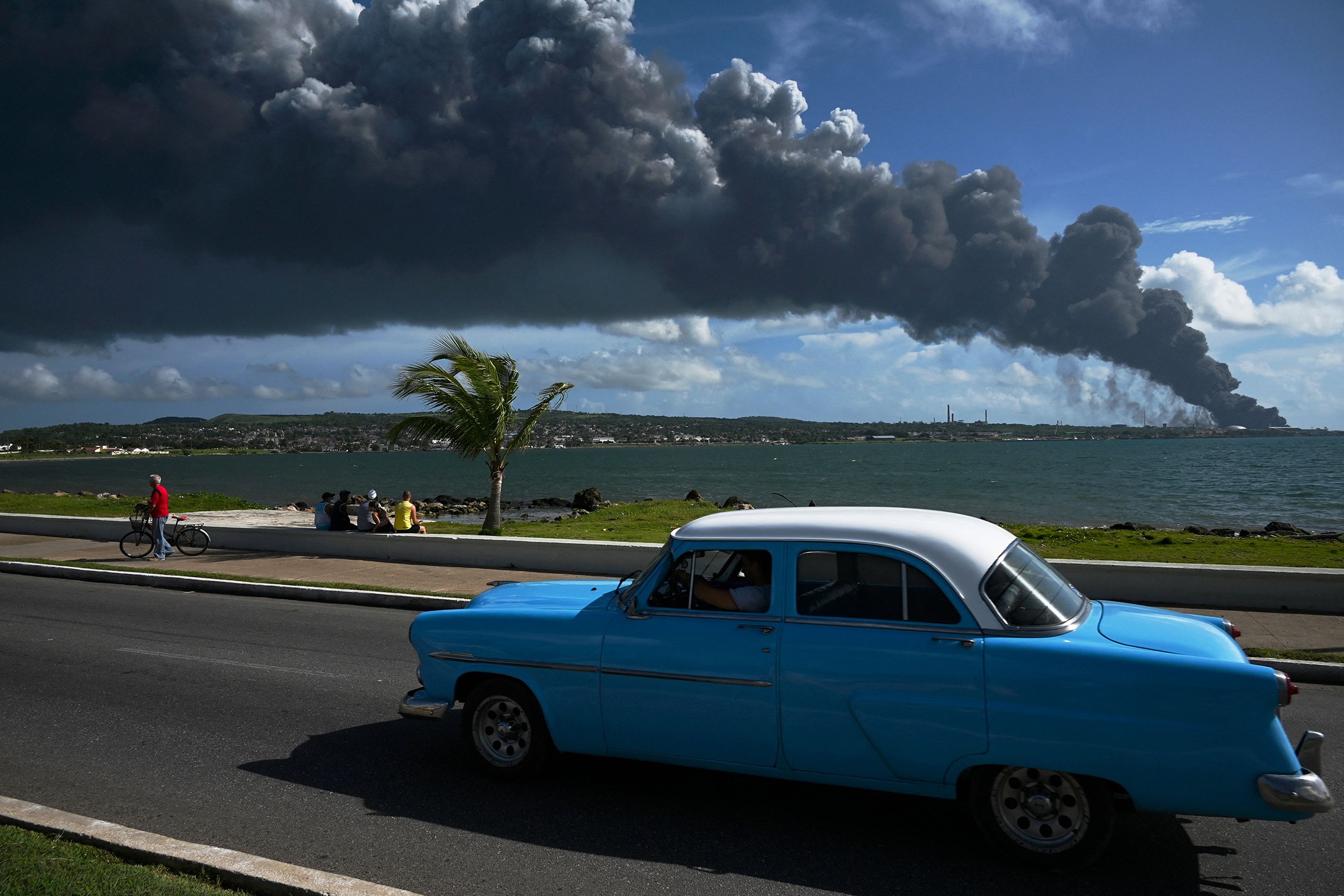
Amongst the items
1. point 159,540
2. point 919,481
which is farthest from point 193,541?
point 919,481

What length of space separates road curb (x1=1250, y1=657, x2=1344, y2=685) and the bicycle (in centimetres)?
1744

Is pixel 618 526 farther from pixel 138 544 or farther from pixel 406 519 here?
pixel 138 544

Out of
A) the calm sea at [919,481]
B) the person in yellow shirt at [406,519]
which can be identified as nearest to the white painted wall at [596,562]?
the person in yellow shirt at [406,519]

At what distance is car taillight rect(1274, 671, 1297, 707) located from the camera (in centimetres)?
393

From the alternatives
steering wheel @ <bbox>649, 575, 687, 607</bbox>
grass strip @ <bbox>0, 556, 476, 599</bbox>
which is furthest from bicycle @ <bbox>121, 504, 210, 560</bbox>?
steering wheel @ <bbox>649, 575, 687, 607</bbox>

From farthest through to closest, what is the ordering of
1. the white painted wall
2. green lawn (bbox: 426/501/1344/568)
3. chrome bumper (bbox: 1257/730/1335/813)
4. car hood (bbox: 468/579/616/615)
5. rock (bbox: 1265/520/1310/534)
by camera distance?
rock (bbox: 1265/520/1310/534)
green lawn (bbox: 426/501/1344/568)
the white painted wall
car hood (bbox: 468/579/616/615)
chrome bumper (bbox: 1257/730/1335/813)

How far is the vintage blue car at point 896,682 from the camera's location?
4.05m

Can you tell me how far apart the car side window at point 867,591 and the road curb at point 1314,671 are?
553 centimetres

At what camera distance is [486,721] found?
548 cm

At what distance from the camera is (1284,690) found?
395 centimetres

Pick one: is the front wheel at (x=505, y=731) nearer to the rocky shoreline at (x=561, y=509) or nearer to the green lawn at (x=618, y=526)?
the green lawn at (x=618, y=526)

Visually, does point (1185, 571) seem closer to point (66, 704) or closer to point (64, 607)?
point (66, 704)

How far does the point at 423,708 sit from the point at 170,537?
15.0 metres

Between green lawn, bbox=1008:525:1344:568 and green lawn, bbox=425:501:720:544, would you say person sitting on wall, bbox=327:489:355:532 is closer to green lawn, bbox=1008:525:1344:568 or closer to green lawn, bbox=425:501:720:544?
green lawn, bbox=425:501:720:544
